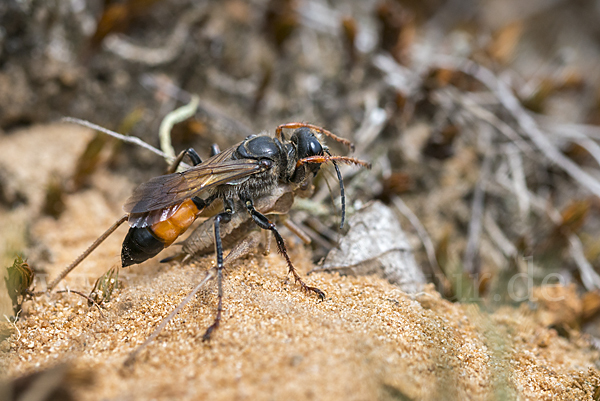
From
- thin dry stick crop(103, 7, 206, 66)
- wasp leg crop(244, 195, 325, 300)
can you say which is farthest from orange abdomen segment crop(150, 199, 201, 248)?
thin dry stick crop(103, 7, 206, 66)

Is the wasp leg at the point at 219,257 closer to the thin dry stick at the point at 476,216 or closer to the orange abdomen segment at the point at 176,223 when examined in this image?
the orange abdomen segment at the point at 176,223

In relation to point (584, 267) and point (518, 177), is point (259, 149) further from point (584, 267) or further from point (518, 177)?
point (584, 267)

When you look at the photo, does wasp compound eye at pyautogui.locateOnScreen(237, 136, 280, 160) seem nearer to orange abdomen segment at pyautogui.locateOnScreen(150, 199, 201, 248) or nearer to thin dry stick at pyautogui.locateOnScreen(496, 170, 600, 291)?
orange abdomen segment at pyautogui.locateOnScreen(150, 199, 201, 248)

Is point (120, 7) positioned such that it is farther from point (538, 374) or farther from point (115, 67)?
point (538, 374)

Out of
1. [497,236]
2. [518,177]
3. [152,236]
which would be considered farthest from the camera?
[518,177]

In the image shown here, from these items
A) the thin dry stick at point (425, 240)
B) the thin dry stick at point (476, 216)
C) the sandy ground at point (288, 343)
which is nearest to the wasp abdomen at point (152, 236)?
the sandy ground at point (288, 343)

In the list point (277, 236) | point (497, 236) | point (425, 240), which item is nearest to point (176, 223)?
point (277, 236)

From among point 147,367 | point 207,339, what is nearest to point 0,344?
point 147,367
